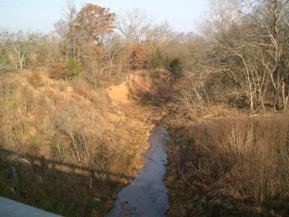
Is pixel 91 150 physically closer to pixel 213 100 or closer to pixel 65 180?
pixel 65 180

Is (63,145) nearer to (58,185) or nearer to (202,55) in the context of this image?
(58,185)

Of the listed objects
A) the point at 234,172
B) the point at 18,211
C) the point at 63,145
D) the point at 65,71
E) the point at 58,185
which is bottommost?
the point at 58,185

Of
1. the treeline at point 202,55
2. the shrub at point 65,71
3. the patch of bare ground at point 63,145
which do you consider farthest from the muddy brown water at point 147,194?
→ the shrub at point 65,71

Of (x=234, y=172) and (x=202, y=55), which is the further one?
(x=202, y=55)

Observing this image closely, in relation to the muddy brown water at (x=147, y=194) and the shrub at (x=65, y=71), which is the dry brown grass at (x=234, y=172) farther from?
the shrub at (x=65, y=71)

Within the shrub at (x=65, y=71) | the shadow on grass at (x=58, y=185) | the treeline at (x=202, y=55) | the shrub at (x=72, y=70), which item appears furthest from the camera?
the shrub at (x=72, y=70)

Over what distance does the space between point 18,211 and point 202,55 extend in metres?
18.5

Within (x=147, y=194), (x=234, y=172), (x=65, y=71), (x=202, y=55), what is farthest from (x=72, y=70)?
(x=234, y=172)

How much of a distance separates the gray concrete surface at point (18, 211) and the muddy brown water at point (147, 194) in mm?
7757

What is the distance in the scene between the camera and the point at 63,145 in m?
14.7

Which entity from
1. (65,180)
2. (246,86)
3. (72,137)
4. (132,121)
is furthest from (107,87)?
(65,180)

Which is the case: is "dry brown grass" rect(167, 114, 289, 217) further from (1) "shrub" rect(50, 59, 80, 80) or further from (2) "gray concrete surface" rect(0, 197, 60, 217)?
(1) "shrub" rect(50, 59, 80, 80)

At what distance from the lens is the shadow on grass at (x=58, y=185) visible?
919 cm

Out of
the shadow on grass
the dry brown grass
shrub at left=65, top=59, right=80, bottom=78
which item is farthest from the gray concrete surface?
shrub at left=65, top=59, right=80, bottom=78
